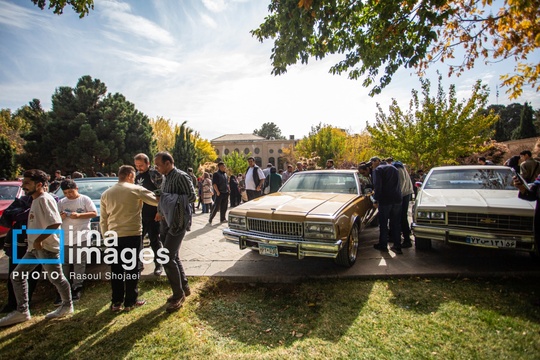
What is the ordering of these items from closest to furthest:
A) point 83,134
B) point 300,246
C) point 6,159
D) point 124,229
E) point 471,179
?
1. point 124,229
2. point 300,246
3. point 471,179
4. point 6,159
5. point 83,134

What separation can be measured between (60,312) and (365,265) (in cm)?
450

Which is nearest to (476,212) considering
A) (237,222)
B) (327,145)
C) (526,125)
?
(237,222)

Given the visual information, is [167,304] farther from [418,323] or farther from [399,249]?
[399,249]

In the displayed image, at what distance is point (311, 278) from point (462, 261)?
2747 millimetres

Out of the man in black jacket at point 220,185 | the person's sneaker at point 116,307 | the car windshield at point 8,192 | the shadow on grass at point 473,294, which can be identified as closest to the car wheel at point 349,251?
the shadow on grass at point 473,294

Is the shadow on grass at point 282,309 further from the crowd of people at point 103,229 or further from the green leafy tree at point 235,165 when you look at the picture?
the green leafy tree at point 235,165

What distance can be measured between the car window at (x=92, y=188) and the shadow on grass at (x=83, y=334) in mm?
2945

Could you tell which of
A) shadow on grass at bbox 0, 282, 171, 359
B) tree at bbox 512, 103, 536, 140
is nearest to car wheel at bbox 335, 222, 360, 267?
shadow on grass at bbox 0, 282, 171, 359

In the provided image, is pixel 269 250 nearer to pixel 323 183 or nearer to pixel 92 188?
pixel 323 183

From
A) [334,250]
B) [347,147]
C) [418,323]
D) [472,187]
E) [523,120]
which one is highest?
[523,120]

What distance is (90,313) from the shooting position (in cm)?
335

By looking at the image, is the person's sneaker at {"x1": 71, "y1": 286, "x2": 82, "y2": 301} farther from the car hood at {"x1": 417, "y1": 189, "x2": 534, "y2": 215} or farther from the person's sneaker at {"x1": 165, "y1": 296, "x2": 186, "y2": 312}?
the car hood at {"x1": 417, "y1": 189, "x2": 534, "y2": 215}

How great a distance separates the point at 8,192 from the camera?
744 cm

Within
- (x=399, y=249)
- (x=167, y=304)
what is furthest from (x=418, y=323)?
(x=167, y=304)
